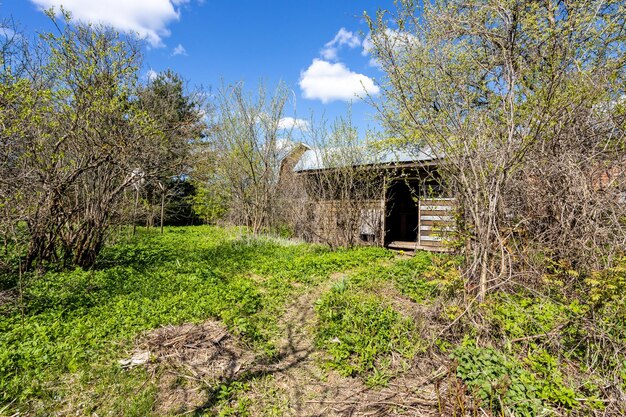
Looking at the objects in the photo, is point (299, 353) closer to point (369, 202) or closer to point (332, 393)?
point (332, 393)

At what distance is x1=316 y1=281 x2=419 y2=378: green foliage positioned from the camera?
3.19 metres

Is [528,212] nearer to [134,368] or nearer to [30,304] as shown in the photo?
[134,368]

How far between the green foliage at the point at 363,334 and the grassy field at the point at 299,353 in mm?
18

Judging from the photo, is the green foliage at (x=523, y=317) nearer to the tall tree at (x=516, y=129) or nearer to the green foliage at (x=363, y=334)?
the tall tree at (x=516, y=129)

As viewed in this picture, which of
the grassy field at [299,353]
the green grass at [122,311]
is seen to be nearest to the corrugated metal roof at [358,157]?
the green grass at [122,311]

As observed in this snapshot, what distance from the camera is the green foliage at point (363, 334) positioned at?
10.5 feet

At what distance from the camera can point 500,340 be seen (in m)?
3.04

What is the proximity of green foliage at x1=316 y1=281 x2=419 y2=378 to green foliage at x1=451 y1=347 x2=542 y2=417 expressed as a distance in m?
0.62

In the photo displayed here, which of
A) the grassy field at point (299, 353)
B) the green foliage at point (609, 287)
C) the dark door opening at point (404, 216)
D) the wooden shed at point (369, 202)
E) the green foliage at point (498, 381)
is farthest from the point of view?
the dark door opening at point (404, 216)

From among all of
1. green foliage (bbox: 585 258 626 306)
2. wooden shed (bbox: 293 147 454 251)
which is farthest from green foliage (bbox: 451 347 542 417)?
wooden shed (bbox: 293 147 454 251)

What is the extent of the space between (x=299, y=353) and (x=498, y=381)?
1.97m

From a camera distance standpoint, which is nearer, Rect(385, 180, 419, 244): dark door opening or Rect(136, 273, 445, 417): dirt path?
Rect(136, 273, 445, 417): dirt path

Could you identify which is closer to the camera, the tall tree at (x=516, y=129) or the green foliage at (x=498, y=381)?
the green foliage at (x=498, y=381)

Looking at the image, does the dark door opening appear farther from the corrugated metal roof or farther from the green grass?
the green grass
